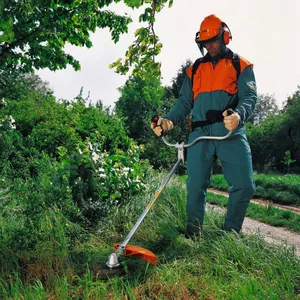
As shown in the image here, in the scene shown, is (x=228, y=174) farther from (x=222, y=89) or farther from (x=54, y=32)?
(x=54, y=32)

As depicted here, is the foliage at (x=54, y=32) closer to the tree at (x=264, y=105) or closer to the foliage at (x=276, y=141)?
the foliage at (x=276, y=141)

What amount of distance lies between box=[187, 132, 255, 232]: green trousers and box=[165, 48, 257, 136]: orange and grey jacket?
164 mm

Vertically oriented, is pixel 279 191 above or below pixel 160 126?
below

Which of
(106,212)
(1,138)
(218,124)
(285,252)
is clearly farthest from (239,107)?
(1,138)

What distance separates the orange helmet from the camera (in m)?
4.07

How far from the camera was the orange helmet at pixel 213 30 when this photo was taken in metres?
4.07

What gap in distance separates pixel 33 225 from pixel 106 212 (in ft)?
2.90

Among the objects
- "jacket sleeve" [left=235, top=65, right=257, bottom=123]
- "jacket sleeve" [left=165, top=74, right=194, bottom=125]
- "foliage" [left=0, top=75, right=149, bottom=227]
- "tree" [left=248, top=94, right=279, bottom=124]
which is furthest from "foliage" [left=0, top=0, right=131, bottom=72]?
"tree" [left=248, top=94, right=279, bottom=124]

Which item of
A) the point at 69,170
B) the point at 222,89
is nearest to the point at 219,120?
the point at 222,89

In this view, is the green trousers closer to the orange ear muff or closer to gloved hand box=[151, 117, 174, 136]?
→ gloved hand box=[151, 117, 174, 136]

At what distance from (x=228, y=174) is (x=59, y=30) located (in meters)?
4.06

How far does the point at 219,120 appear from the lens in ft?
13.6

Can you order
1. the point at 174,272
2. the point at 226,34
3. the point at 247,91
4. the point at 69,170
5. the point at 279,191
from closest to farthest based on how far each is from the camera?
the point at 174,272
the point at 247,91
the point at 226,34
the point at 69,170
the point at 279,191

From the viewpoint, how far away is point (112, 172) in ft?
17.9
